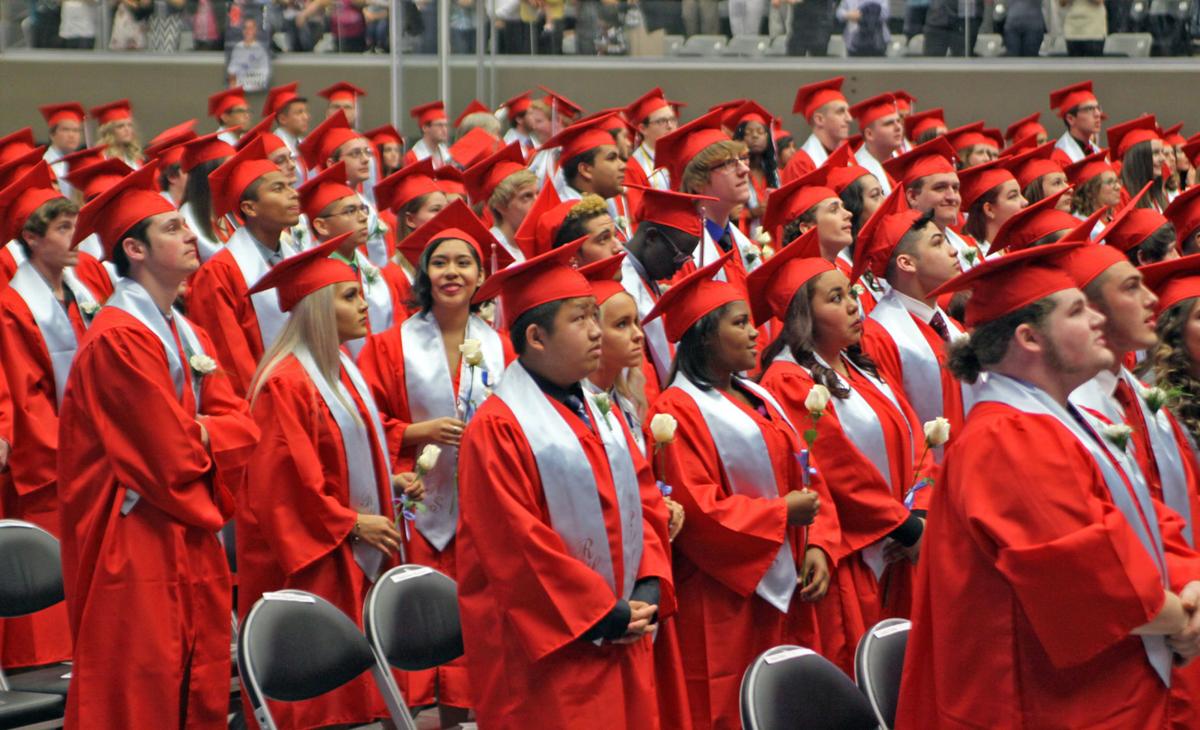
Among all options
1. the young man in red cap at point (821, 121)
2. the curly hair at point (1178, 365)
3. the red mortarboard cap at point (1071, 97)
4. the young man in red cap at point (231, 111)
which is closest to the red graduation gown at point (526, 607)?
the curly hair at point (1178, 365)

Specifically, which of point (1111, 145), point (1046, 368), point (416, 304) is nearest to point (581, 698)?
point (1046, 368)

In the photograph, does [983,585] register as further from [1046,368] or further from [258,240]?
[258,240]

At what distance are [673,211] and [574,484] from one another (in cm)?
262

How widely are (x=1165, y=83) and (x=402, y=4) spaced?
23.7ft

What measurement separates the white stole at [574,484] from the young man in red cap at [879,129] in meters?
6.67

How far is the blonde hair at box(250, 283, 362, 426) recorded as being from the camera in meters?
5.41

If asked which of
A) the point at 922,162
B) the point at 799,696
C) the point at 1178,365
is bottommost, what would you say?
the point at 799,696

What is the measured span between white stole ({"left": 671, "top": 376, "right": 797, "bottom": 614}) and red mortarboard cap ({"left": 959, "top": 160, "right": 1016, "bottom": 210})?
13.4 feet

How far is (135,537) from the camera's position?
500cm

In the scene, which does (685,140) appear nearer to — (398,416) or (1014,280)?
(398,416)

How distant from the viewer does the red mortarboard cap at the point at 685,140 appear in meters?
7.79

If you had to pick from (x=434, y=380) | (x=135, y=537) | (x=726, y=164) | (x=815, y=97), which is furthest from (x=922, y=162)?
(x=135, y=537)

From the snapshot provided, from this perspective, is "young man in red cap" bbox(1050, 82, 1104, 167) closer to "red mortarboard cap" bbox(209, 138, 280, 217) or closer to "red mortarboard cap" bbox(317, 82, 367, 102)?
→ "red mortarboard cap" bbox(317, 82, 367, 102)

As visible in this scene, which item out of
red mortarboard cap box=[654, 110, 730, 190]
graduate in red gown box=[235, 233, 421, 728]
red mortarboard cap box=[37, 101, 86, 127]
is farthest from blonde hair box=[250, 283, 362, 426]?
red mortarboard cap box=[37, 101, 86, 127]
